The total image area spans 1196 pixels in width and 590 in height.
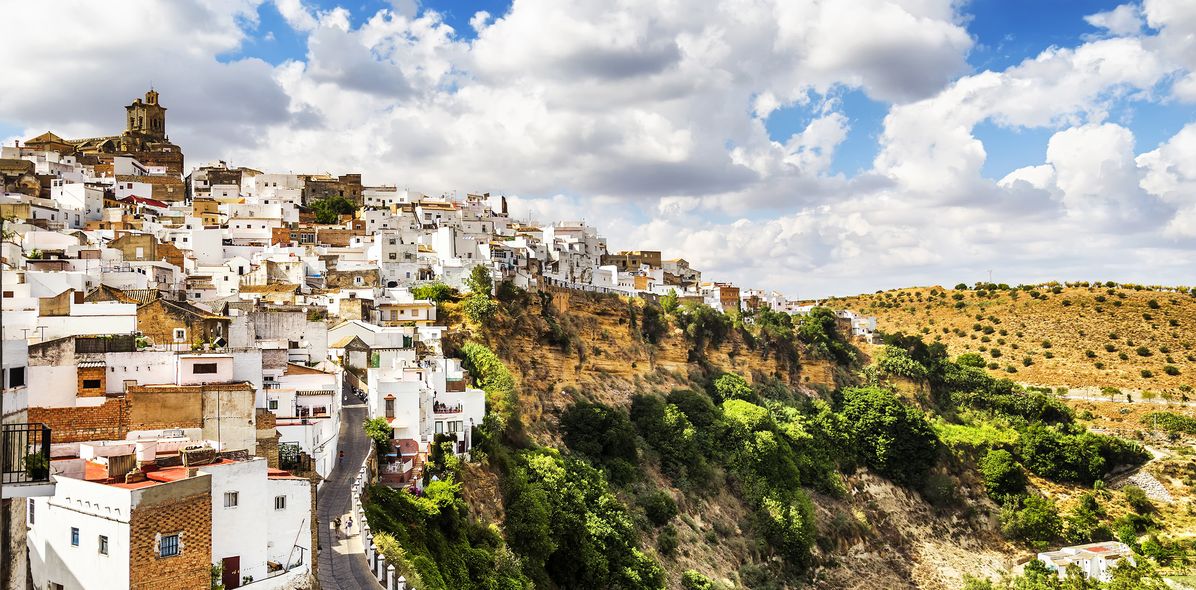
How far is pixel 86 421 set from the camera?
16953mm

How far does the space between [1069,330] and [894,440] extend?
95.2 feet

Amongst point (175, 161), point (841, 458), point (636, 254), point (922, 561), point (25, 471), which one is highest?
point (175, 161)

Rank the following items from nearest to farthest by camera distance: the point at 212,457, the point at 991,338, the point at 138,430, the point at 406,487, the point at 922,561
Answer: the point at 212,457, the point at 138,430, the point at 406,487, the point at 922,561, the point at 991,338

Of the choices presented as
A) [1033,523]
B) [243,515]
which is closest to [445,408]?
[243,515]

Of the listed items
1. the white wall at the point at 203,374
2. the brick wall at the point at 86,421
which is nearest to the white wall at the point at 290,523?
the brick wall at the point at 86,421

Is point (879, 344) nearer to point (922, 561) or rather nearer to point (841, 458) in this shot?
point (841, 458)

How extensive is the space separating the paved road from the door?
1.58 metres

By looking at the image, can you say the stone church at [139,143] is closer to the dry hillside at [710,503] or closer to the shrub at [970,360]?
the dry hillside at [710,503]

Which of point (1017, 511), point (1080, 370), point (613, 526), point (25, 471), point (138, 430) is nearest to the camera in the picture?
point (25, 471)

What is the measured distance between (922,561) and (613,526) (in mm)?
20434

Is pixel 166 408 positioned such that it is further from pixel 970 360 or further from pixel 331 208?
pixel 970 360

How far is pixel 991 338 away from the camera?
237 feet

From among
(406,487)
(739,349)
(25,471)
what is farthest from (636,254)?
(25,471)

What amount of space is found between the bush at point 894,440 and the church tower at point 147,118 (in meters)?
59.6
